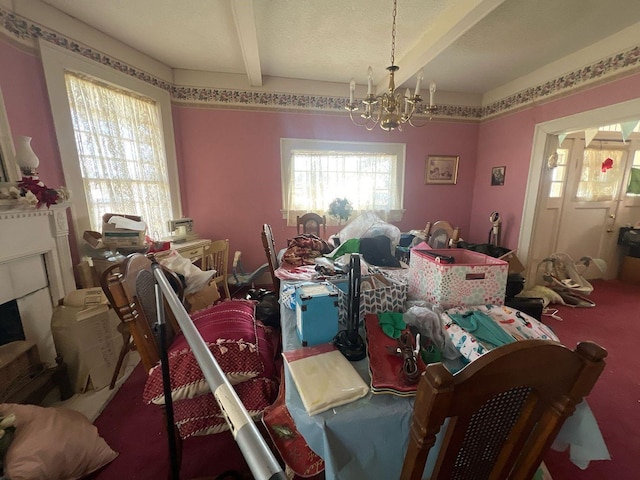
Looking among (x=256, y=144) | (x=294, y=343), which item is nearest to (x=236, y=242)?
(x=256, y=144)

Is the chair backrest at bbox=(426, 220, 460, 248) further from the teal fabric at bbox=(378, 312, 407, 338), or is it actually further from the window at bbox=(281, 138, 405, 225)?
the teal fabric at bbox=(378, 312, 407, 338)

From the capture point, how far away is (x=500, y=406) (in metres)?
0.56

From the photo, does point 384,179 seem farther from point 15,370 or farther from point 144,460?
point 15,370

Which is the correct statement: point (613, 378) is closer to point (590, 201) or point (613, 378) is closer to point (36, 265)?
point (590, 201)

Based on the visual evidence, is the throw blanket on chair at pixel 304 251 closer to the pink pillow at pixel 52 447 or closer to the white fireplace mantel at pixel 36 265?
the pink pillow at pixel 52 447

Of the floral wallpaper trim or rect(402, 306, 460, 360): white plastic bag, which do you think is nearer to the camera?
rect(402, 306, 460, 360): white plastic bag

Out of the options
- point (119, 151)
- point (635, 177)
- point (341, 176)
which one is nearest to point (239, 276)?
point (119, 151)

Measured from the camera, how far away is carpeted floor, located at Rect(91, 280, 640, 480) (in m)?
1.22

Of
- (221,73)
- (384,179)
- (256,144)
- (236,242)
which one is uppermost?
(221,73)

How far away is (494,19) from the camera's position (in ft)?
6.51

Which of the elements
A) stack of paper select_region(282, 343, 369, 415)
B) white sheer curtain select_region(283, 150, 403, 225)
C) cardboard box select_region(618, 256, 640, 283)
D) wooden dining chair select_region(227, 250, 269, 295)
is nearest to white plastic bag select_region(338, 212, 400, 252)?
stack of paper select_region(282, 343, 369, 415)

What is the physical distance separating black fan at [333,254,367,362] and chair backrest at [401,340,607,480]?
330 millimetres

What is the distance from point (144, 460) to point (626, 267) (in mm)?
5847

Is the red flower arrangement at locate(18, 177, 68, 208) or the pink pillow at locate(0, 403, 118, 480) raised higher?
the red flower arrangement at locate(18, 177, 68, 208)
